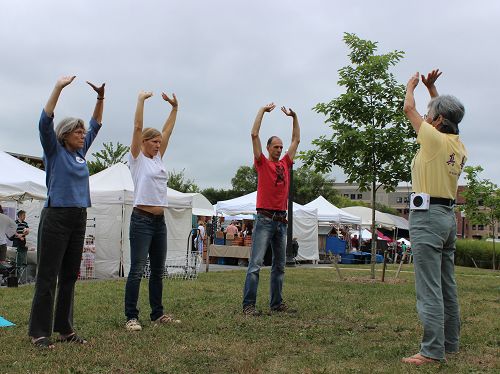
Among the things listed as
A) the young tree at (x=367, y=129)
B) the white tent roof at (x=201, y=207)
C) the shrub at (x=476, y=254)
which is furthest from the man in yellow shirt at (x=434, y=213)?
the shrub at (x=476, y=254)

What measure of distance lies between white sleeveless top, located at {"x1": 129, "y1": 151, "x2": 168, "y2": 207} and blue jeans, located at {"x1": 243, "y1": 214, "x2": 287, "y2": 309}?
1530 millimetres

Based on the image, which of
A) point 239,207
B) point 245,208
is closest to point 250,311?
point 245,208

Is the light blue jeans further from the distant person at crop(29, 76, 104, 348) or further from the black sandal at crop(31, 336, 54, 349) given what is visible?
the black sandal at crop(31, 336, 54, 349)

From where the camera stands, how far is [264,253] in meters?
7.04

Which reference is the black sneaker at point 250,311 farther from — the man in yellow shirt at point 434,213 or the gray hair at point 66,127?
the gray hair at point 66,127

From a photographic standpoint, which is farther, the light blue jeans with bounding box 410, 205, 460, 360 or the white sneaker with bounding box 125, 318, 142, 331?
the white sneaker with bounding box 125, 318, 142, 331

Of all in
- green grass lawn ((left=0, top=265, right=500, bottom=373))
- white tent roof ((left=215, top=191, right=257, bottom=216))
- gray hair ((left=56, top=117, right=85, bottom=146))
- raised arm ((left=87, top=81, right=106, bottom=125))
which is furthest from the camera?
white tent roof ((left=215, top=191, right=257, bottom=216))

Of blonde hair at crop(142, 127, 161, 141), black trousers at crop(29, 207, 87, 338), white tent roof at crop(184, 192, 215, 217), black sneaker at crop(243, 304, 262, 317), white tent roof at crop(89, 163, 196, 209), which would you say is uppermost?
white tent roof at crop(184, 192, 215, 217)

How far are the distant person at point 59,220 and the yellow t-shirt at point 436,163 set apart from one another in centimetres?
270

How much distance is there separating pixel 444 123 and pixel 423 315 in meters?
1.45

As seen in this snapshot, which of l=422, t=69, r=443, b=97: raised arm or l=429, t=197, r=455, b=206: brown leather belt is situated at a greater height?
l=422, t=69, r=443, b=97: raised arm

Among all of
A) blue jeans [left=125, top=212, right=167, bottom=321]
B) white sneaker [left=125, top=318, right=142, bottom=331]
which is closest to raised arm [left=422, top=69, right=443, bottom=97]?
blue jeans [left=125, top=212, right=167, bottom=321]

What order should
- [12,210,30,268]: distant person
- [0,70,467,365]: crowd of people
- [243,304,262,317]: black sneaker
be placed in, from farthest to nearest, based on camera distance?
1. [12,210,30,268]: distant person
2. [243,304,262,317]: black sneaker
3. [0,70,467,365]: crowd of people

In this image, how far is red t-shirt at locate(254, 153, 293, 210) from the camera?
6957 millimetres
